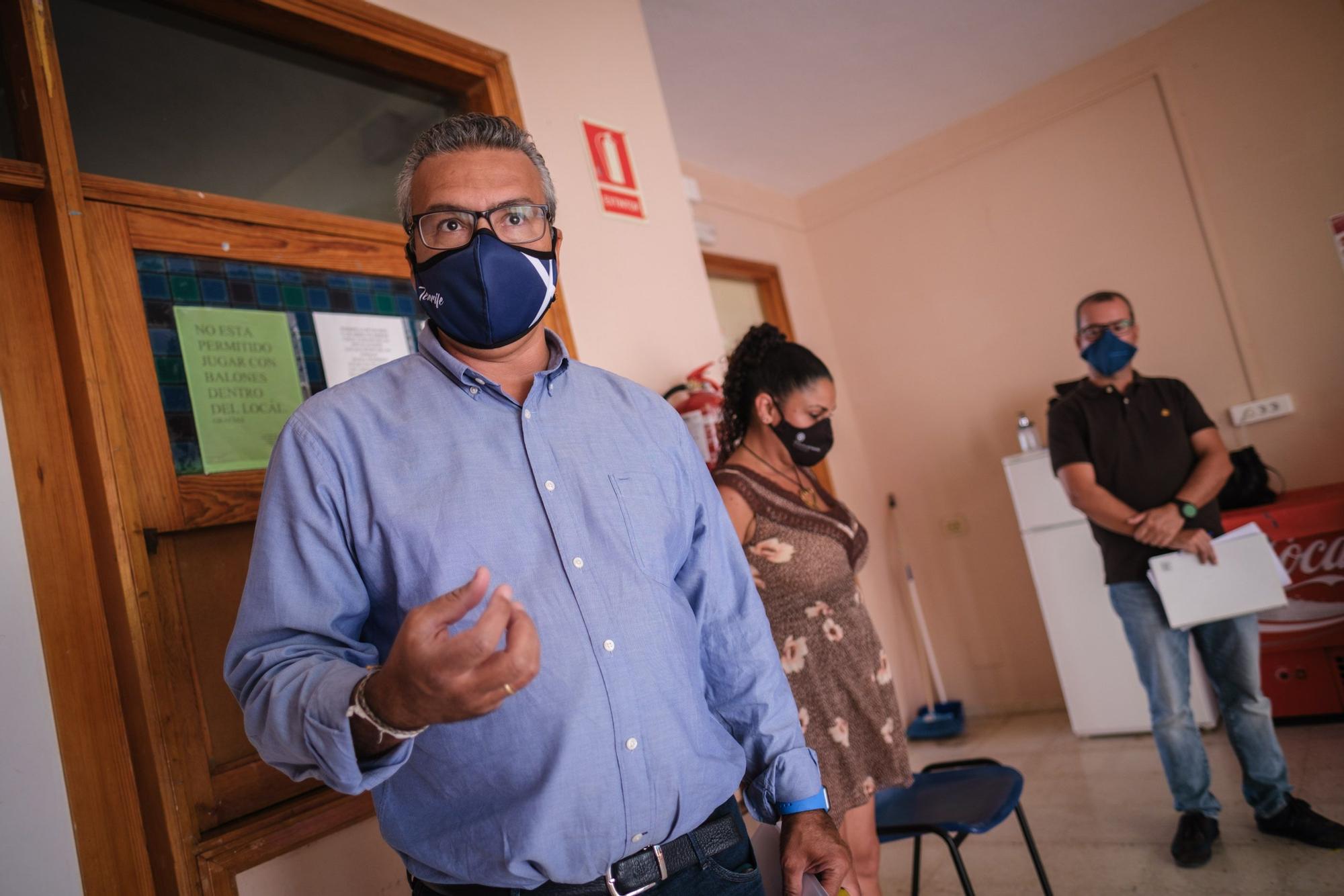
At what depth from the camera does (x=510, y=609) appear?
746mm

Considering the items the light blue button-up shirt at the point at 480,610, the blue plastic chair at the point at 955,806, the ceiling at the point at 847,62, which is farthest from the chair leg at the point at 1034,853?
the ceiling at the point at 847,62

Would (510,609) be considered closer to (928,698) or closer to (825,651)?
(825,651)

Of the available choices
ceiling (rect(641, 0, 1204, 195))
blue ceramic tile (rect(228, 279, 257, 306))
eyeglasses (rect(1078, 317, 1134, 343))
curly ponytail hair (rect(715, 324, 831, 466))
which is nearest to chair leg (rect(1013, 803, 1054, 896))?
curly ponytail hair (rect(715, 324, 831, 466))

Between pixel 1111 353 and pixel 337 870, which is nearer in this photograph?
pixel 337 870

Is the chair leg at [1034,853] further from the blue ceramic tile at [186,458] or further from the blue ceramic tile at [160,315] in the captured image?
the blue ceramic tile at [160,315]

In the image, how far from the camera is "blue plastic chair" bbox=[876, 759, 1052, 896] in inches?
73.4

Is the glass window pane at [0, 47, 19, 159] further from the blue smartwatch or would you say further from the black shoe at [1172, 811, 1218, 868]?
the black shoe at [1172, 811, 1218, 868]

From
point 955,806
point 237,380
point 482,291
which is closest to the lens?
point 482,291

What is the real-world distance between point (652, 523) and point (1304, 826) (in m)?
2.46

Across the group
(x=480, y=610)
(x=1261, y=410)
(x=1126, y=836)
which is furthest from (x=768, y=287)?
(x=480, y=610)

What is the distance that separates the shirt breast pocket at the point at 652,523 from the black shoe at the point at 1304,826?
7.79 feet

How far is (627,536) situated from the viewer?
114 centimetres

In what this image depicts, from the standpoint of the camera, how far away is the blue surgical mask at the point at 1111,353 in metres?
2.80

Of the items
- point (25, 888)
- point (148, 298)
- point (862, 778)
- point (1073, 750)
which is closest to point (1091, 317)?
point (862, 778)
